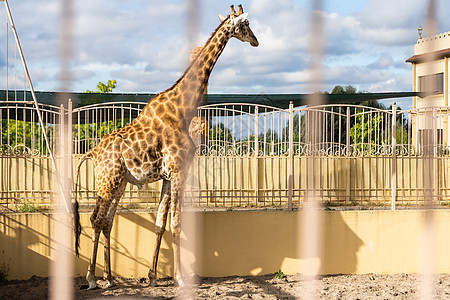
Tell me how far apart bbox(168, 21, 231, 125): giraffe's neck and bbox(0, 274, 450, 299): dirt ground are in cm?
193

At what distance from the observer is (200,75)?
18.7 ft

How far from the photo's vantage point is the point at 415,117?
9016mm

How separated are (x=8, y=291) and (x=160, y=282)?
1717mm

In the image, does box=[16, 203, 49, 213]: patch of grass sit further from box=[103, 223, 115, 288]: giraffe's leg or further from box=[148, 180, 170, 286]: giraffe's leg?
box=[148, 180, 170, 286]: giraffe's leg

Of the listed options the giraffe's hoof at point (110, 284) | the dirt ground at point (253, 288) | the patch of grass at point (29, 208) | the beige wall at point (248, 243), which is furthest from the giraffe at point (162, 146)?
the patch of grass at point (29, 208)

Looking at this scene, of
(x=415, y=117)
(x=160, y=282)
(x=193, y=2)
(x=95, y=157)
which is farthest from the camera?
(x=415, y=117)

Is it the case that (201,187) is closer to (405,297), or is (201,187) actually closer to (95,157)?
(95,157)

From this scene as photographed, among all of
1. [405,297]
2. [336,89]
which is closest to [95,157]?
[405,297]

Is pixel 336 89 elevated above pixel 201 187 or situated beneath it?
elevated above

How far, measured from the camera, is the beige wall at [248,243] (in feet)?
20.9

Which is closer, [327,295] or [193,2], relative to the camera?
[193,2]

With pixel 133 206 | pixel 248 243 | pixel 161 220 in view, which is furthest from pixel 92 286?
pixel 248 243

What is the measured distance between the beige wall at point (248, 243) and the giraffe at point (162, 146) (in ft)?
2.28

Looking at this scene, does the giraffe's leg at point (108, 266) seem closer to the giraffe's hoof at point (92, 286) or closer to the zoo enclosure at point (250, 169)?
the giraffe's hoof at point (92, 286)
